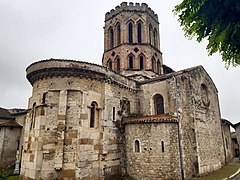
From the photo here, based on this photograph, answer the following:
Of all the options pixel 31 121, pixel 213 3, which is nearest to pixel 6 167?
pixel 31 121

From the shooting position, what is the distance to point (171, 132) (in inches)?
528

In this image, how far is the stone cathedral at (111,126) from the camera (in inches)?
477

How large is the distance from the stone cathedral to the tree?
33.3 feet

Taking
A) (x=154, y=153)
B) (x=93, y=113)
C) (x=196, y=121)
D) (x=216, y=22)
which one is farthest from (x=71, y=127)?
(x=216, y=22)

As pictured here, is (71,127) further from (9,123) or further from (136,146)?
(9,123)

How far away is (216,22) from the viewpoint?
146 inches

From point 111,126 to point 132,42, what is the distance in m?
11.1

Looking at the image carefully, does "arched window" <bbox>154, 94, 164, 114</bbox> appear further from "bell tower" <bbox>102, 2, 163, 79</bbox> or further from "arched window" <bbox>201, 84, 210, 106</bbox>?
"arched window" <bbox>201, 84, 210, 106</bbox>

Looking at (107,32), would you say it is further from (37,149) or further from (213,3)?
(213,3)

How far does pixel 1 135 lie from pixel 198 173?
20172mm

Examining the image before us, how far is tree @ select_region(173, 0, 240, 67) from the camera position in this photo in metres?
3.42

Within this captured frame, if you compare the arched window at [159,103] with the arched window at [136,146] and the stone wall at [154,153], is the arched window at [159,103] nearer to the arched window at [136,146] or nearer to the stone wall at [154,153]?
the stone wall at [154,153]

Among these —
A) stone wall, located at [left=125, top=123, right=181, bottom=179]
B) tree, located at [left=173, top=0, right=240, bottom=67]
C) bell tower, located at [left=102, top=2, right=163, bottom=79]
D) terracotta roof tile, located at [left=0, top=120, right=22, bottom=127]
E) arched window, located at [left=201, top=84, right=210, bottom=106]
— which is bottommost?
stone wall, located at [left=125, top=123, right=181, bottom=179]

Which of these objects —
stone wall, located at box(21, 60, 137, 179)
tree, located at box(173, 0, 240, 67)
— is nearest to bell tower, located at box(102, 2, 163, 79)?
stone wall, located at box(21, 60, 137, 179)
